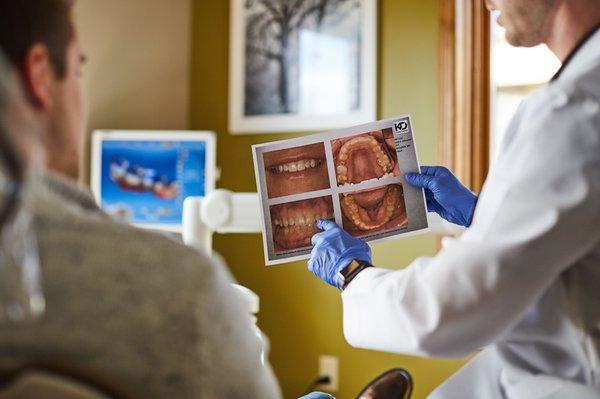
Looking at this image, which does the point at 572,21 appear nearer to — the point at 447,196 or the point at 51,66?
the point at 447,196

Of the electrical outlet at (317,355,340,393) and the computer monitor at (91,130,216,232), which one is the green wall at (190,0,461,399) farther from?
the computer monitor at (91,130,216,232)

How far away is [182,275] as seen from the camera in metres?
0.92

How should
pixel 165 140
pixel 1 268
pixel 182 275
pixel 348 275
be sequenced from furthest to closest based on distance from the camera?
pixel 165 140 → pixel 348 275 → pixel 182 275 → pixel 1 268

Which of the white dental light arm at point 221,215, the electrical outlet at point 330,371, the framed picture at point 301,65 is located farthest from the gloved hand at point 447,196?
the electrical outlet at point 330,371

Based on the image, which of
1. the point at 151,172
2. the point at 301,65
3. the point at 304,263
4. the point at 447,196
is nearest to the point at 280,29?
the point at 301,65

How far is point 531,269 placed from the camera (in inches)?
47.6

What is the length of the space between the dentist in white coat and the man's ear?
2.03 feet

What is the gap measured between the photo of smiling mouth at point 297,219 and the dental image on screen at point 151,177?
6.60ft

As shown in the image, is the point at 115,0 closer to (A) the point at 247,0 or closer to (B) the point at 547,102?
(A) the point at 247,0

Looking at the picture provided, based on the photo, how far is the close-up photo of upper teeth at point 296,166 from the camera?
5.58 ft

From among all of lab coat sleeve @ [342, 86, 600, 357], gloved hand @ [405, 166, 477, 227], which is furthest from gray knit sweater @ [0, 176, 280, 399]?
gloved hand @ [405, 166, 477, 227]

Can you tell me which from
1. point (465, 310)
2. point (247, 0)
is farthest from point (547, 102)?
point (247, 0)

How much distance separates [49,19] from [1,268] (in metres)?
0.33

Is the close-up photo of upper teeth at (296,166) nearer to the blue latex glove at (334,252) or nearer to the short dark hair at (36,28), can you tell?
the blue latex glove at (334,252)
